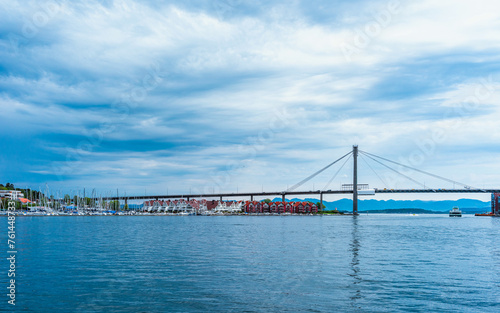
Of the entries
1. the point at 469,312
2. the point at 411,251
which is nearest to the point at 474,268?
the point at 411,251

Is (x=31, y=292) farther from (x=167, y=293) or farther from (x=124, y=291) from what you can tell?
(x=167, y=293)

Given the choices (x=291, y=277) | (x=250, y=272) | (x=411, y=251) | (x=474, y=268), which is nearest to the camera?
(x=291, y=277)

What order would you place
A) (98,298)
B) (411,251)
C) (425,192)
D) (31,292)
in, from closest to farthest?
(98,298) < (31,292) < (411,251) < (425,192)

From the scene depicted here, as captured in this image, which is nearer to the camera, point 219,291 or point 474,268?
point 219,291

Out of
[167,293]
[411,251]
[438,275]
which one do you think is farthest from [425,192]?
[167,293]

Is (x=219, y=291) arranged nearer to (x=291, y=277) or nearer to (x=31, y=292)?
(x=291, y=277)

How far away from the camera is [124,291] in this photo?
64.9 feet

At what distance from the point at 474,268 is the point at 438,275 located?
4.59 meters

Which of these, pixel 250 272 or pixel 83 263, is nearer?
pixel 250 272

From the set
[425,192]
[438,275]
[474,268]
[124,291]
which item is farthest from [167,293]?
[425,192]

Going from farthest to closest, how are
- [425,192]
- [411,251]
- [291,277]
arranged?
1. [425,192]
2. [411,251]
3. [291,277]

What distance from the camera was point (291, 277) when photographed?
23.3 metres

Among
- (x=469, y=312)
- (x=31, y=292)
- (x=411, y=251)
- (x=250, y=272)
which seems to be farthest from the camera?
(x=411, y=251)

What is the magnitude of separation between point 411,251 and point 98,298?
2809 centimetres
